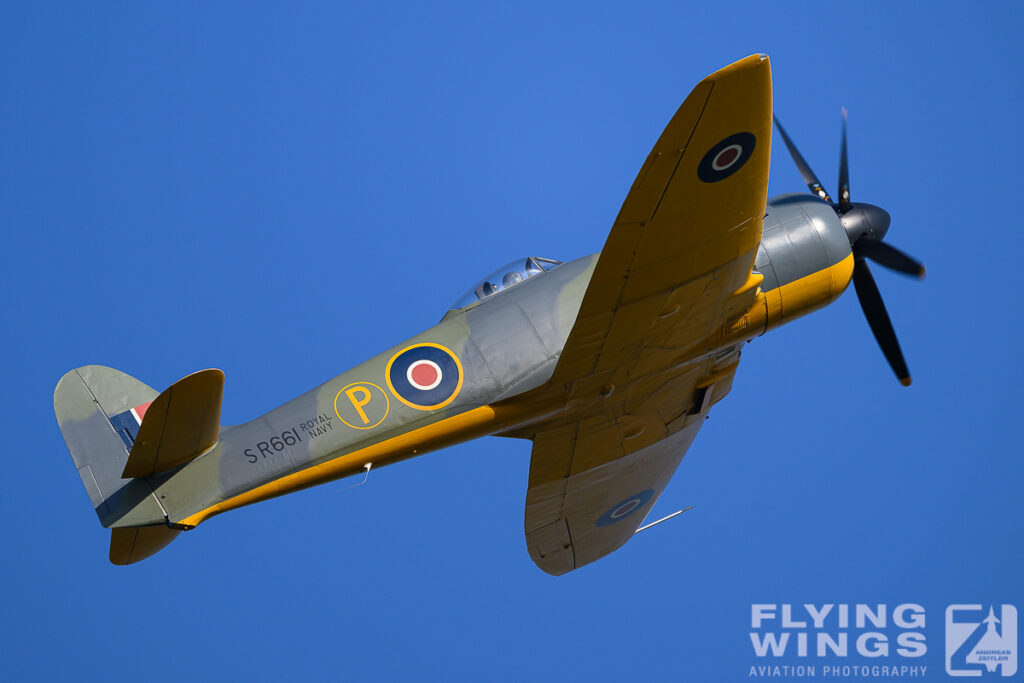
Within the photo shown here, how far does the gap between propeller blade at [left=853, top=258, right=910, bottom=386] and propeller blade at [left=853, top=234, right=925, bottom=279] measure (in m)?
0.17

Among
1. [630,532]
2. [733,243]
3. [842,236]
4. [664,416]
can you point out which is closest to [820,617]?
[630,532]

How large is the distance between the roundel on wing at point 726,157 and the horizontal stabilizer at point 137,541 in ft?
16.0

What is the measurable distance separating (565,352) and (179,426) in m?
3.04

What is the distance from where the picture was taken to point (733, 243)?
335 inches

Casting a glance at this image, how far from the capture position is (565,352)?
8781mm

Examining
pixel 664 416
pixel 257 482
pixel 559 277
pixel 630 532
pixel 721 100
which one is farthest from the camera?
pixel 630 532

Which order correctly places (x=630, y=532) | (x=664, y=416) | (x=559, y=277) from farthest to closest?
(x=630, y=532), (x=664, y=416), (x=559, y=277)

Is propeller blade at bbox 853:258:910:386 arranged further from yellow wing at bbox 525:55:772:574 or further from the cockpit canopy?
the cockpit canopy

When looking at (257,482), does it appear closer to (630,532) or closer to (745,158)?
(745,158)

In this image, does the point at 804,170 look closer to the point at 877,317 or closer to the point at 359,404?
the point at 877,317

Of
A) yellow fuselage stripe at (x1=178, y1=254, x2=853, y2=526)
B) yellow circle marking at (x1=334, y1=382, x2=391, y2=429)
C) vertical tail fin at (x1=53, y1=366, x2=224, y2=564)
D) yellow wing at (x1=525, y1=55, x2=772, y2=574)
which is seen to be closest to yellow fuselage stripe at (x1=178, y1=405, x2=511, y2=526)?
yellow fuselage stripe at (x1=178, y1=254, x2=853, y2=526)

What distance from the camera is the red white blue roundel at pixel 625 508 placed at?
39.4 feet

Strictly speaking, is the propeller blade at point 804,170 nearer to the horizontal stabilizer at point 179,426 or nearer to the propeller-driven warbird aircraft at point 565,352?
the propeller-driven warbird aircraft at point 565,352

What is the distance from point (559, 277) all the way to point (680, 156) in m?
1.92
